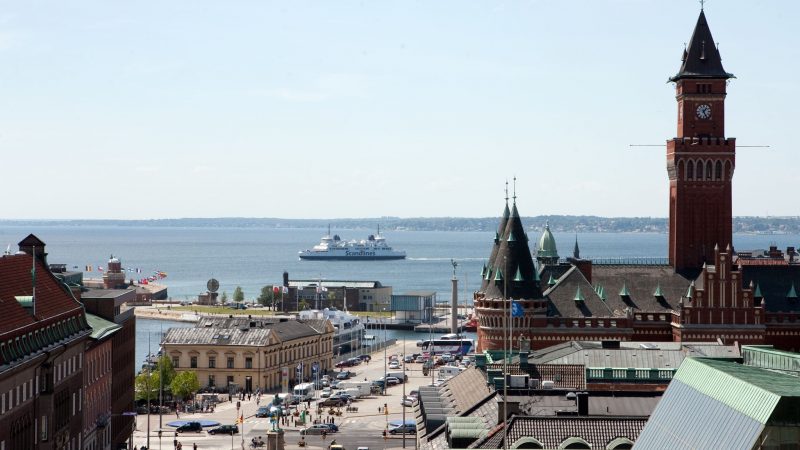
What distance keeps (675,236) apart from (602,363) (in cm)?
4045

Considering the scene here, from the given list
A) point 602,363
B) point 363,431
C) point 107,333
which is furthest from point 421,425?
point 363,431

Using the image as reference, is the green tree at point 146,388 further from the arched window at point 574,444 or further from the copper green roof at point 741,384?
the copper green roof at point 741,384

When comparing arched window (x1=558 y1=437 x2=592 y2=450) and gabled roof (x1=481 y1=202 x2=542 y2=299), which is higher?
gabled roof (x1=481 y1=202 x2=542 y2=299)

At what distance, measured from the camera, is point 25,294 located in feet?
225

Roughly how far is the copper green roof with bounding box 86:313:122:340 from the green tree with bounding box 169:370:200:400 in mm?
32730

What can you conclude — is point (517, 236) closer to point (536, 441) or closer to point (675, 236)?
point (675, 236)

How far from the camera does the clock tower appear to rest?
111m

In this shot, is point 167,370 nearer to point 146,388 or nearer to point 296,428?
point 146,388

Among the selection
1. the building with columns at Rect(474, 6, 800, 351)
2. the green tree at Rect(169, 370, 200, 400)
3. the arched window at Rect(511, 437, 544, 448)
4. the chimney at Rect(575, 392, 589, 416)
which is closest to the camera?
the arched window at Rect(511, 437, 544, 448)

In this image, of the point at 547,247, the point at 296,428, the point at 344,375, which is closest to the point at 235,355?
the point at 344,375

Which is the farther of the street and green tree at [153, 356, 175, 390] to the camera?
green tree at [153, 356, 175, 390]

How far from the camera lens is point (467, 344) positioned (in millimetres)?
178500

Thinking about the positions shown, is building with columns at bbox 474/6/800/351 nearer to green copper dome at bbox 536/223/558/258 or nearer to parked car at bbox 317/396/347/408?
green copper dome at bbox 536/223/558/258

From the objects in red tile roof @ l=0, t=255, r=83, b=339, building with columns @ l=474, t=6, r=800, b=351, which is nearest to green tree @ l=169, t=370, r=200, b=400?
building with columns @ l=474, t=6, r=800, b=351
